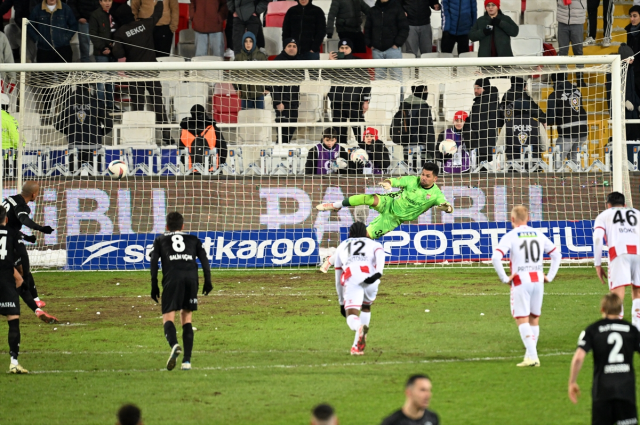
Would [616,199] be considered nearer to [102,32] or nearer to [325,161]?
[325,161]

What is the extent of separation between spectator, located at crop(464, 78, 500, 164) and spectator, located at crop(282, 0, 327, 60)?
177 inches

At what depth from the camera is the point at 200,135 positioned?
21719 millimetres

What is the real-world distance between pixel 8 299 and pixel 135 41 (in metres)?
14.6

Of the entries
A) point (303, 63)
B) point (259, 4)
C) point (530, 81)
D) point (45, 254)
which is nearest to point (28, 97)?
point (45, 254)

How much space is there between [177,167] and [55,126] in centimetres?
406

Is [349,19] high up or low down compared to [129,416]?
up

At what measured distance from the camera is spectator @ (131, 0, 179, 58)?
2473 cm

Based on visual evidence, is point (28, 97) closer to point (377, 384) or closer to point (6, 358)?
point (6, 358)

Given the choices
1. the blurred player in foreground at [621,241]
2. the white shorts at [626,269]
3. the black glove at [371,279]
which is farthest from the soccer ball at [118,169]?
the white shorts at [626,269]

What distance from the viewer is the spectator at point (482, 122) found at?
21.5 meters

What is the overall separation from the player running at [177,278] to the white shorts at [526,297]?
3612mm

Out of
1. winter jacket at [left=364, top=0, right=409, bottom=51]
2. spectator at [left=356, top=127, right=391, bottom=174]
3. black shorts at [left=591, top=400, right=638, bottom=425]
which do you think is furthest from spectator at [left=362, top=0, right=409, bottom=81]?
black shorts at [left=591, top=400, right=638, bottom=425]

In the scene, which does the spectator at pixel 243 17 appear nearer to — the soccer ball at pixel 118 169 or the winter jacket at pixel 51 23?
the winter jacket at pixel 51 23

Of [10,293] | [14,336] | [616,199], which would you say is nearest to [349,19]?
[616,199]
